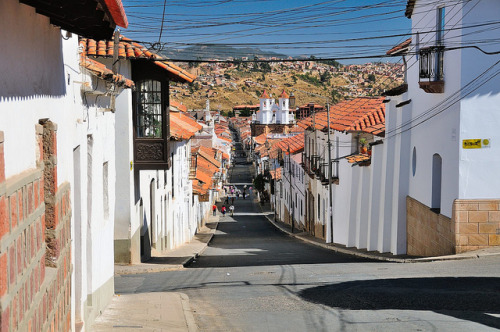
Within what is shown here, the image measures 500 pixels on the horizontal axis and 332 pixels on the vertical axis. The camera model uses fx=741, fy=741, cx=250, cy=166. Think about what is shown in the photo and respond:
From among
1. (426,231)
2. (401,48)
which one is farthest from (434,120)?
(401,48)

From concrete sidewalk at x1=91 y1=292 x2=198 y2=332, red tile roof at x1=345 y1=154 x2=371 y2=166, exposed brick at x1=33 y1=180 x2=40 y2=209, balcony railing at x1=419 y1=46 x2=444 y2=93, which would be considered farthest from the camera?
red tile roof at x1=345 y1=154 x2=371 y2=166

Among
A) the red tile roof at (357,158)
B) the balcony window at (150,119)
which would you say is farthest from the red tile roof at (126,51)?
the red tile roof at (357,158)

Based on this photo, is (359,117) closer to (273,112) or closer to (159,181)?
(159,181)

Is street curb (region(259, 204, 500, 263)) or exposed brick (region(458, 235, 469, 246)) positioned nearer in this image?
street curb (region(259, 204, 500, 263))

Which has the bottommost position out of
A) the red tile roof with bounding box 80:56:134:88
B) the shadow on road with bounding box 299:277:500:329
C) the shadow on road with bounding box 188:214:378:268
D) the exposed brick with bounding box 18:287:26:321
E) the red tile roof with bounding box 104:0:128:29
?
the shadow on road with bounding box 188:214:378:268

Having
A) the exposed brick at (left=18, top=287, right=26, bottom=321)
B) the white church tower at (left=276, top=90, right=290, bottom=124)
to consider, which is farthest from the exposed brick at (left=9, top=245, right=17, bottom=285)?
the white church tower at (left=276, top=90, right=290, bottom=124)

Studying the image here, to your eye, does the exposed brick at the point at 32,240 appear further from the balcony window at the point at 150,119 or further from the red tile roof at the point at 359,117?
the red tile roof at the point at 359,117

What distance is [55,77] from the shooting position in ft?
22.3

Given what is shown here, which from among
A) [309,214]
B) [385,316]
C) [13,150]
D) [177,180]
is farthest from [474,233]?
[309,214]

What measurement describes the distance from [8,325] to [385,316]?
24.5ft

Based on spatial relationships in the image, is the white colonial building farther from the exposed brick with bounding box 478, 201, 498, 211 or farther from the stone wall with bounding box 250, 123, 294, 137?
the exposed brick with bounding box 478, 201, 498, 211

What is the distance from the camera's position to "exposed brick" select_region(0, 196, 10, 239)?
3893 millimetres

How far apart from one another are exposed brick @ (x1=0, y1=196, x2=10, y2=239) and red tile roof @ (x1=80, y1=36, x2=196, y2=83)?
13648 millimetres

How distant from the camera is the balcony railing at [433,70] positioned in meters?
18.3
